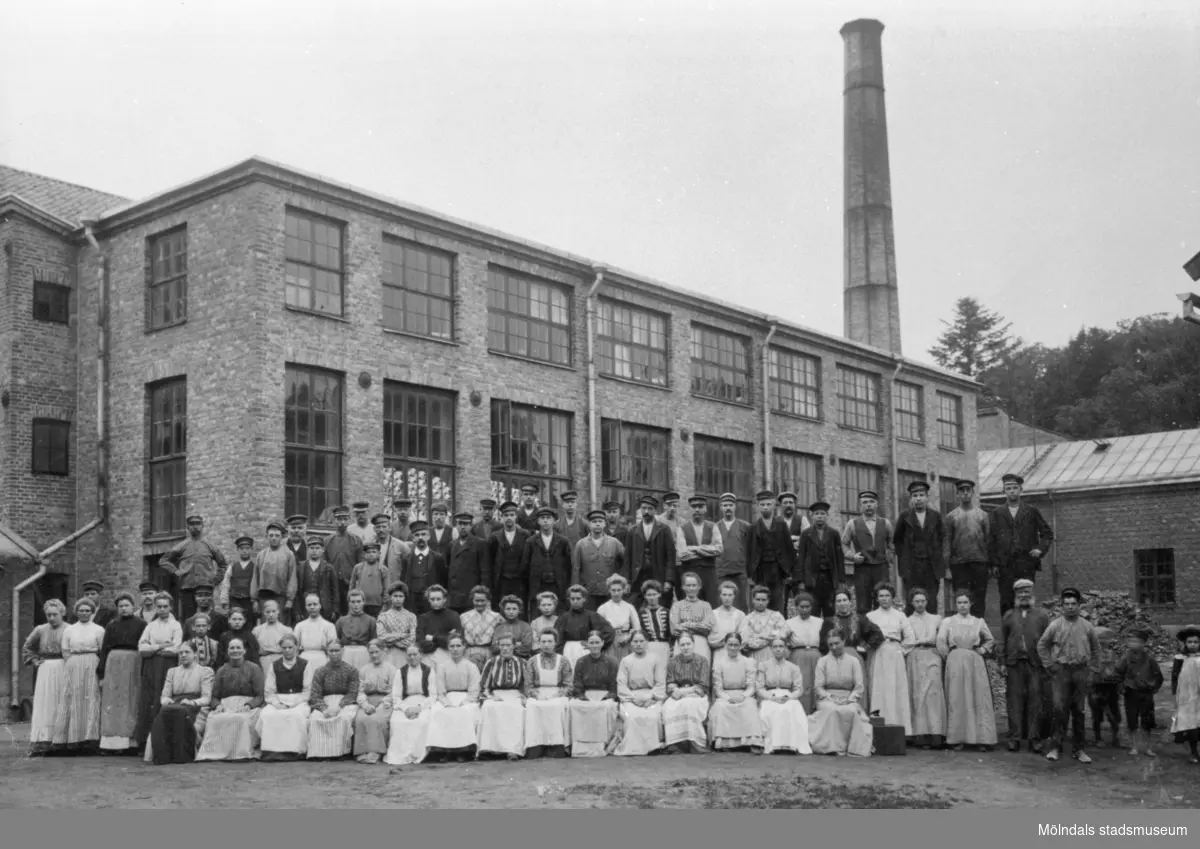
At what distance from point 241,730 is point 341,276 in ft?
28.2

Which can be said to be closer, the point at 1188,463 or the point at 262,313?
the point at 262,313

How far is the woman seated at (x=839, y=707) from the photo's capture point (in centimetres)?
1318

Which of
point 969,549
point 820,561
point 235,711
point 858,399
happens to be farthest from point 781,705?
point 858,399

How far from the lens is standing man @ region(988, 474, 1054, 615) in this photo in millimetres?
14852

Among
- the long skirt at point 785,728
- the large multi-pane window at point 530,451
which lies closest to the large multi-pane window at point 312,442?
the large multi-pane window at point 530,451

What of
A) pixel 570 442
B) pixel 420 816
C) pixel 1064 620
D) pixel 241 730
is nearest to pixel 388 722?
pixel 241 730

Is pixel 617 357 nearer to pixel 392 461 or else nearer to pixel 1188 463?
pixel 392 461

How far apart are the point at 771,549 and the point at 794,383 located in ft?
47.8

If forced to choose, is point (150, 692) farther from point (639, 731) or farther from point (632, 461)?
point (632, 461)

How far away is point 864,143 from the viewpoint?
37.7 m

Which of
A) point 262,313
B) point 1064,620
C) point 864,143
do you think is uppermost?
point 864,143

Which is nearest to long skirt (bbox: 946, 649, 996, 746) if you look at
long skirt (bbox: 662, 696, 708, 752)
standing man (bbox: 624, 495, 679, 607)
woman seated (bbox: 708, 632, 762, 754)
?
woman seated (bbox: 708, 632, 762, 754)

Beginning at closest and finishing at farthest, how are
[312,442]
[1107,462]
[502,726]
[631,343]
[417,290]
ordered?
[502,726] < [312,442] < [417,290] < [631,343] < [1107,462]

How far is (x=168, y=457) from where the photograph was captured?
64.6ft
